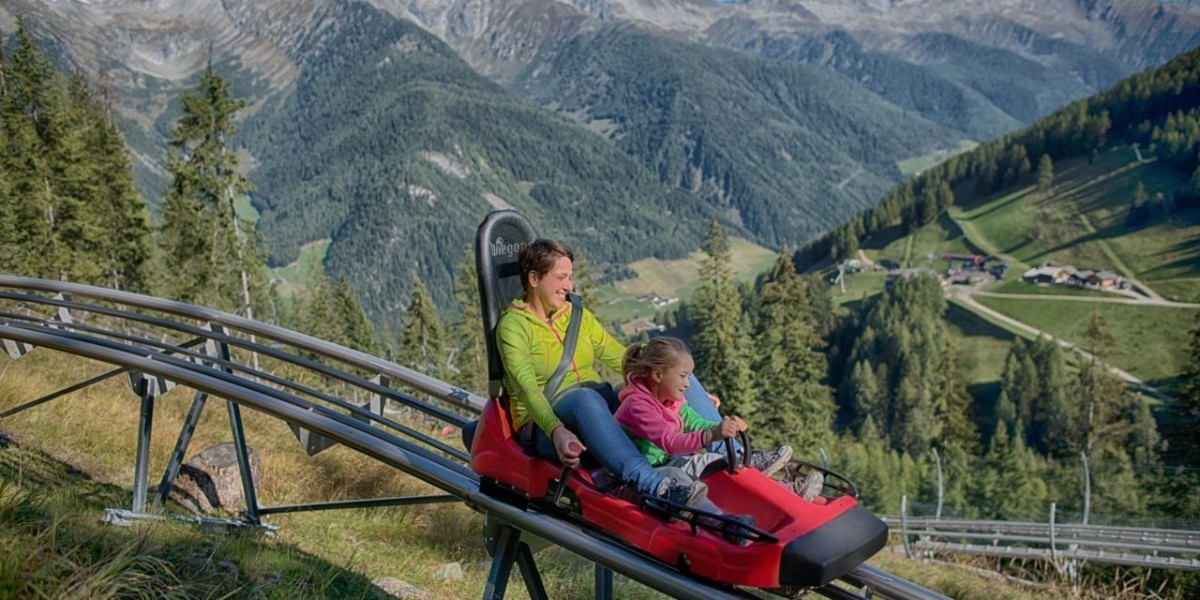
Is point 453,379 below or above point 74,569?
below

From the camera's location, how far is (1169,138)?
16575 centimetres

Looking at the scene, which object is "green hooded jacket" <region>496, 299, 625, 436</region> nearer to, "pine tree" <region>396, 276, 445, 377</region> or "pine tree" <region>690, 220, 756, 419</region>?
"pine tree" <region>690, 220, 756, 419</region>

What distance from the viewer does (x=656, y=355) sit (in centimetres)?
414

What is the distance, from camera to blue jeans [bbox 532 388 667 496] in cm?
376

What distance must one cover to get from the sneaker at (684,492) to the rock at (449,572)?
2.61 m

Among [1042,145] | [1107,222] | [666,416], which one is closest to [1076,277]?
[1107,222]

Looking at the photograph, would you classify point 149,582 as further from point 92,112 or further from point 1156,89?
point 1156,89

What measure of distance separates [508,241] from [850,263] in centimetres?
17551

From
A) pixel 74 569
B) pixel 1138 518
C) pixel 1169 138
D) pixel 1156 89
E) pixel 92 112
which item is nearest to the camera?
pixel 74 569

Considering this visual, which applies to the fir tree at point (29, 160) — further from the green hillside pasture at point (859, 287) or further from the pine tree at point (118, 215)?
the green hillside pasture at point (859, 287)

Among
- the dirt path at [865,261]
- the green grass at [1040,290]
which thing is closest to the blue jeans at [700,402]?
the green grass at [1040,290]

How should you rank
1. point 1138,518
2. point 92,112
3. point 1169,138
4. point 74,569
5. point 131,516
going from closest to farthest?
1. point 74,569
2. point 131,516
3. point 1138,518
4. point 92,112
5. point 1169,138

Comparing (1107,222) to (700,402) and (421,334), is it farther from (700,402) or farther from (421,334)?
(700,402)

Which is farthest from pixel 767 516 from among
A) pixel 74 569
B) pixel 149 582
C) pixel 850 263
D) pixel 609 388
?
pixel 850 263
